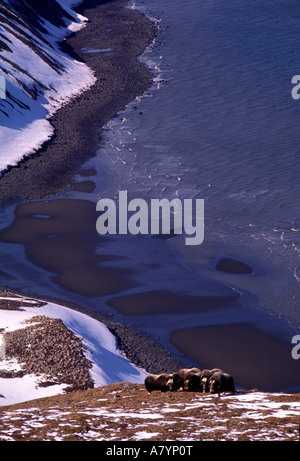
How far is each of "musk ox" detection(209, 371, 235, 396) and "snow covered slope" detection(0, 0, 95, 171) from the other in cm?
3823

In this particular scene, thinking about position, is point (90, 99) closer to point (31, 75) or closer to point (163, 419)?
point (31, 75)

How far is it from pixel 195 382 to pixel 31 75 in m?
54.4

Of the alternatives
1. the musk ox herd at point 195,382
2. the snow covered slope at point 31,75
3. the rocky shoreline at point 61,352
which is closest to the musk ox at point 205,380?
the musk ox herd at point 195,382

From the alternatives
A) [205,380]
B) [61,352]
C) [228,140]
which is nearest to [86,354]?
[61,352]

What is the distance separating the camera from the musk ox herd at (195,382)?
59.1ft

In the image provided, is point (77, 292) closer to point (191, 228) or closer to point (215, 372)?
point (191, 228)

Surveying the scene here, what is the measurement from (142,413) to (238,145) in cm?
4295

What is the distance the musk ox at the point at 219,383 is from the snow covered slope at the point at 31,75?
38233 mm

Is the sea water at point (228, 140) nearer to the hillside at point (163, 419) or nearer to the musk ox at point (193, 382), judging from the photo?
the musk ox at point (193, 382)

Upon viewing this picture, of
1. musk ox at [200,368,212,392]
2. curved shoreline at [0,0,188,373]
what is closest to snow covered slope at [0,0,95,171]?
curved shoreline at [0,0,188,373]

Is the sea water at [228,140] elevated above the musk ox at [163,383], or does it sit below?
above

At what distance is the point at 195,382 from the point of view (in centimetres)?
1873

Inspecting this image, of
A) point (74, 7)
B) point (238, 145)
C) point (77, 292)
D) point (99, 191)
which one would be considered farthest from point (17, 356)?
point (74, 7)

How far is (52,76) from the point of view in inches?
2729
